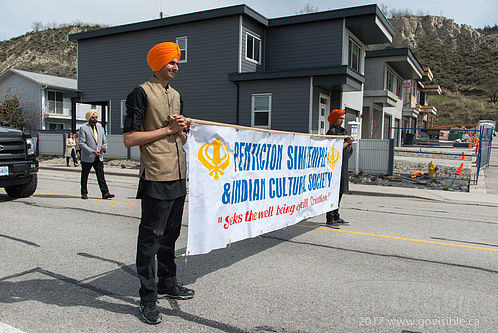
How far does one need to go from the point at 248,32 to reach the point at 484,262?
1752cm

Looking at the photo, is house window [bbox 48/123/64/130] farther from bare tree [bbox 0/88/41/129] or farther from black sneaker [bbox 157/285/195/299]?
black sneaker [bbox 157/285/195/299]

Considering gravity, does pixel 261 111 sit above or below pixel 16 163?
above

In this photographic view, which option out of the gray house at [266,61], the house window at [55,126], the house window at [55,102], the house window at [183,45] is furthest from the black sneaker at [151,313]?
the house window at [55,126]

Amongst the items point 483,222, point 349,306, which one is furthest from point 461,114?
A: point 349,306

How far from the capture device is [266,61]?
21766 mm

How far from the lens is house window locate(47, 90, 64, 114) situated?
1612 inches

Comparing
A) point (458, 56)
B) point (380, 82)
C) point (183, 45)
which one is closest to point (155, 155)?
point (183, 45)

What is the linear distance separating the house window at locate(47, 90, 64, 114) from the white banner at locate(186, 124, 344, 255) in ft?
134

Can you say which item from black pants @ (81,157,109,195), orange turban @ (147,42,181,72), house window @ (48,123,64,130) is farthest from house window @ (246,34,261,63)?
house window @ (48,123,64,130)

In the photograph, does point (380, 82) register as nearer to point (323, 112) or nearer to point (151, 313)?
point (323, 112)

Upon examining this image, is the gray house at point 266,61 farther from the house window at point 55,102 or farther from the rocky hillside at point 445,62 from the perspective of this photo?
the rocky hillside at point 445,62

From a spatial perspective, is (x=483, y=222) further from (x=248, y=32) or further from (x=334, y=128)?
(x=248, y=32)

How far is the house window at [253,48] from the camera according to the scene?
20.7 metres

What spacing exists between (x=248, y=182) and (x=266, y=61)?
18.3m
